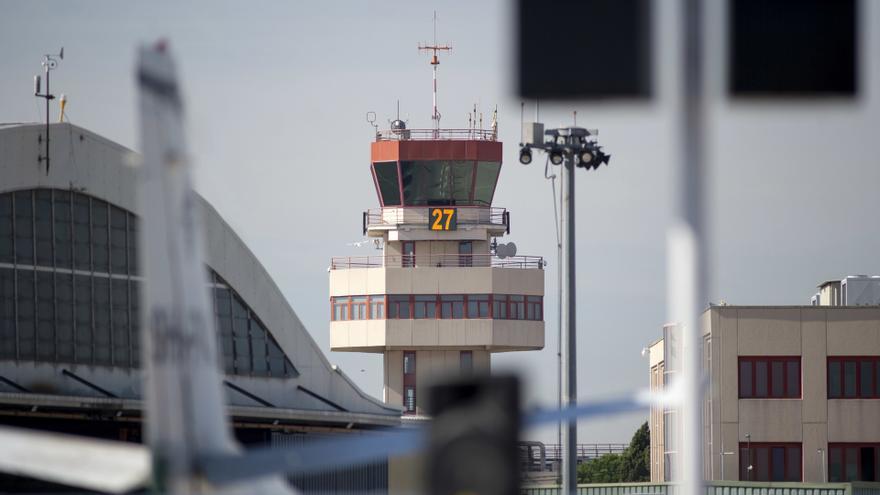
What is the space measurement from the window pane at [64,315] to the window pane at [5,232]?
2.13 m

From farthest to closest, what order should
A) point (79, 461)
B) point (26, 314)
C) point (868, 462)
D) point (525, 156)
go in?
point (868, 462) < point (525, 156) < point (26, 314) < point (79, 461)

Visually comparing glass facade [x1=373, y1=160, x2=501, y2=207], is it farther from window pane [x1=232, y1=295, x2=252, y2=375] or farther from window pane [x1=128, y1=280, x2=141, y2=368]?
window pane [x1=128, y1=280, x2=141, y2=368]

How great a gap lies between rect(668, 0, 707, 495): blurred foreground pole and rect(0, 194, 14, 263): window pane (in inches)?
1495

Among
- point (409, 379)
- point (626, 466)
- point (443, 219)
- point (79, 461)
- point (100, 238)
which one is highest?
point (443, 219)

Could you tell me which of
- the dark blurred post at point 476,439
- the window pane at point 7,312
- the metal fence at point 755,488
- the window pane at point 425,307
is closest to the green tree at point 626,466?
the window pane at point 425,307

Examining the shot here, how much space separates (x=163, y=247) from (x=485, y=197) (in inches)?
3441

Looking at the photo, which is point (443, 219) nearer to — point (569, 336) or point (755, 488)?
point (755, 488)

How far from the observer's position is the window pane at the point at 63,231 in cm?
4788

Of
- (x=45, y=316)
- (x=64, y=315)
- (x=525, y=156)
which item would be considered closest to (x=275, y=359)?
(x=64, y=315)

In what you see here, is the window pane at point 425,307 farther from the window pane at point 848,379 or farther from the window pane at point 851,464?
the window pane at point 851,464

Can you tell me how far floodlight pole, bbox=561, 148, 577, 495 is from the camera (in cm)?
4053

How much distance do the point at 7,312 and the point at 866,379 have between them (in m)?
37.3

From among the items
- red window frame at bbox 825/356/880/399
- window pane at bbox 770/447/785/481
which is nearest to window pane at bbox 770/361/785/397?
red window frame at bbox 825/356/880/399

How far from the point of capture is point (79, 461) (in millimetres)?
13203
